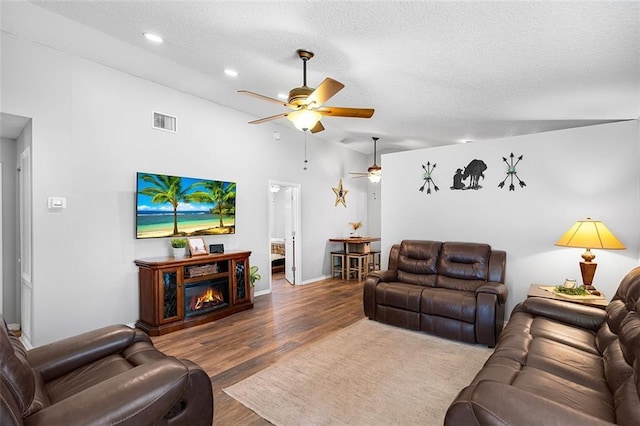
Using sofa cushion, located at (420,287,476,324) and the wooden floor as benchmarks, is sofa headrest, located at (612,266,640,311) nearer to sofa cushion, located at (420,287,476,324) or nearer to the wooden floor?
sofa cushion, located at (420,287,476,324)

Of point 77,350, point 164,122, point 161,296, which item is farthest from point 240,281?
point 77,350

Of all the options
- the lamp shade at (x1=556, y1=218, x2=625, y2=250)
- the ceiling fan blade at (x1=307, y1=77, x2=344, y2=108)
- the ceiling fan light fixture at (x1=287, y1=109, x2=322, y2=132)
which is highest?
the ceiling fan blade at (x1=307, y1=77, x2=344, y2=108)

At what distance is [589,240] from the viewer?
3.31 m

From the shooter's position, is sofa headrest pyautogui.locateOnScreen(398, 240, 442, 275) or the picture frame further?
the picture frame

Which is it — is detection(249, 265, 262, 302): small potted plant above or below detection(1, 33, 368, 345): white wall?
below

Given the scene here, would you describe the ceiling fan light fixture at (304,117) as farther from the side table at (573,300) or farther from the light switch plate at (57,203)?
the side table at (573,300)

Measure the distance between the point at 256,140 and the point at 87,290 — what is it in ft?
11.1

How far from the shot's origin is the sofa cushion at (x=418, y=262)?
4.35 meters

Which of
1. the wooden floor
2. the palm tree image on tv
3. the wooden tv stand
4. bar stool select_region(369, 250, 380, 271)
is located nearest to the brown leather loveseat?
the wooden floor

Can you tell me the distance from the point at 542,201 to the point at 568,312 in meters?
1.81

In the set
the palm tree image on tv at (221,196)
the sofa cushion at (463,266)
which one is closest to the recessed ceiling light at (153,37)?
the palm tree image on tv at (221,196)

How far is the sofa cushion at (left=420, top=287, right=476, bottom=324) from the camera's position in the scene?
3.55m

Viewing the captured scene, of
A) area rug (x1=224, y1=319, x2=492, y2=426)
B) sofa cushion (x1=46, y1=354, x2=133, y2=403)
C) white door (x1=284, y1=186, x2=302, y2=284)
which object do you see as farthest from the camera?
white door (x1=284, y1=186, x2=302, y2=284)

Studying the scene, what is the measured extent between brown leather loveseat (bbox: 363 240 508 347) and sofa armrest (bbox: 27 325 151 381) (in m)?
2.89
